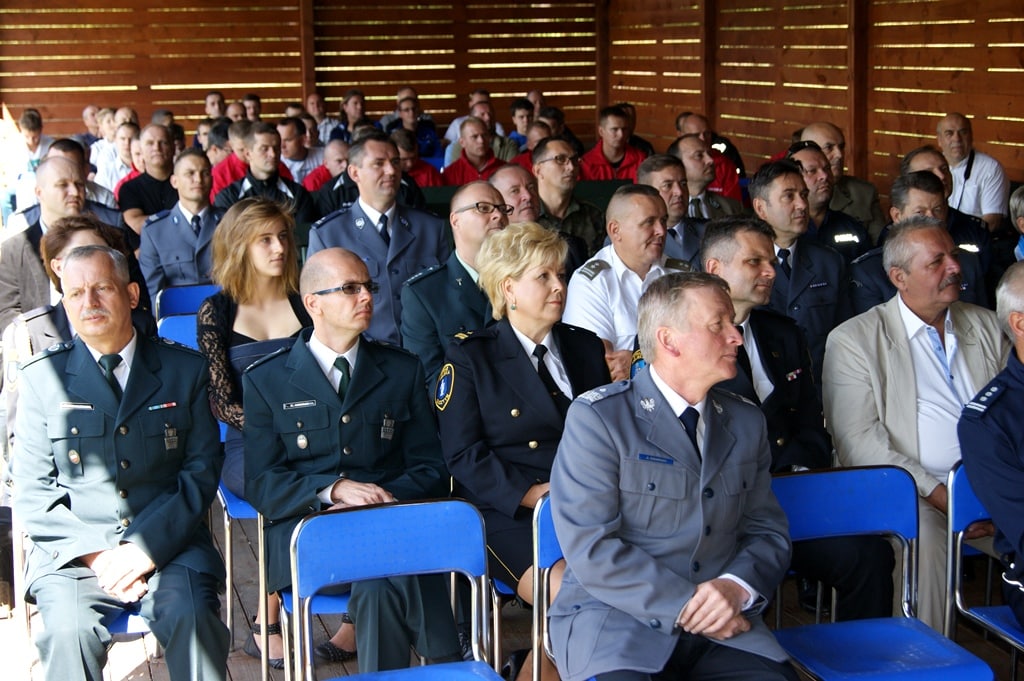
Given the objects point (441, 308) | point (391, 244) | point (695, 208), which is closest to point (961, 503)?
point (441, 308)

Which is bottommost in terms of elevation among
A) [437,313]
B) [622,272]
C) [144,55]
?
[437,313]

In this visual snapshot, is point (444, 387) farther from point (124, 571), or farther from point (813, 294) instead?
point (813, 294)

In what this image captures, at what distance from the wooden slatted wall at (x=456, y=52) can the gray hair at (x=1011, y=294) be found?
43.9ft

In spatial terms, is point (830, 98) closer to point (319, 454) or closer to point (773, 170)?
point (773, 170)

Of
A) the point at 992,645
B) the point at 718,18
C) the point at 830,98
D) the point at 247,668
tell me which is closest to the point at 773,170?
the point at 992,645

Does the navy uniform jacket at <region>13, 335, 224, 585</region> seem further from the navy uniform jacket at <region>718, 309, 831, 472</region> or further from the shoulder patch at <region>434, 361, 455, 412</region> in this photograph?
the navy uniform jacket at <region>718, 309, 831, 472</region>

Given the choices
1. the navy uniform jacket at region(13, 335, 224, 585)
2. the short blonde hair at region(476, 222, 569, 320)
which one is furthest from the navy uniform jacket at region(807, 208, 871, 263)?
the navy uniform jacket at region(13, 335, 224, 585)

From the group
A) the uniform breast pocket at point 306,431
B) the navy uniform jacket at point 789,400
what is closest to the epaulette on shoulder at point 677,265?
the navy uniform jacket at point 789,400

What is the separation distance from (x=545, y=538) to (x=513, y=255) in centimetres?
96

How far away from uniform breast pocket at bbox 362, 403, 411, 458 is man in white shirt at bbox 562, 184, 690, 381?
3.51ft

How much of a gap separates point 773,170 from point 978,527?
7.16 ft

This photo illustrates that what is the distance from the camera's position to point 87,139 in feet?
43.0

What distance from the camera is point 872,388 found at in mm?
3920

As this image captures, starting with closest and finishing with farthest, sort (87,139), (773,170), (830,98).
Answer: (773,170), (830,98), (87,139)
